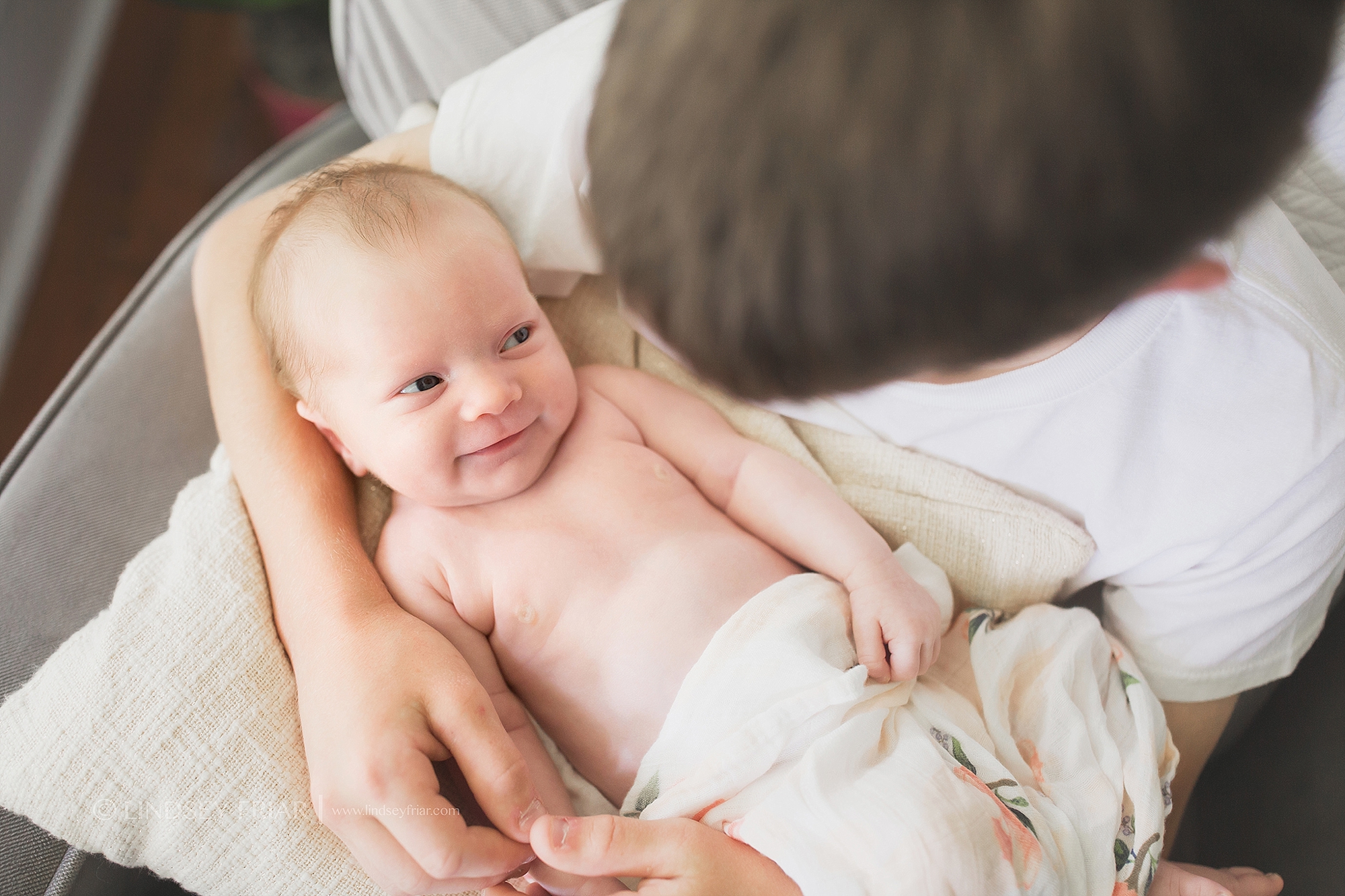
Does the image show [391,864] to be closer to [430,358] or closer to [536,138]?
[430,358]

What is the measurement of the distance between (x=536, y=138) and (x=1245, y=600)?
2.60ft

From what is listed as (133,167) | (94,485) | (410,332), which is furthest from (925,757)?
(133,167)

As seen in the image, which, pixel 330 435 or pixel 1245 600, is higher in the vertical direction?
pixel 330 435

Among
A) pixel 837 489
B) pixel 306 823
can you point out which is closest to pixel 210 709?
pixel 306 823

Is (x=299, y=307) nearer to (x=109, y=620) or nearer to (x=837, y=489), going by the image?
(x=109, y=620)

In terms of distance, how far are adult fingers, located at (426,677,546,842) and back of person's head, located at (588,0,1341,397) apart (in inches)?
14.5

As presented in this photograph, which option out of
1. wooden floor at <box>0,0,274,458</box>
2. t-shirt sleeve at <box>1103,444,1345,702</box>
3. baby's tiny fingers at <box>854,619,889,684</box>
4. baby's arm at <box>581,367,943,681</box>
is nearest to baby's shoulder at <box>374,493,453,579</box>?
baby's arm at <box>581,367,943,681</box>

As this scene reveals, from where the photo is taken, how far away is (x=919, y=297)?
0.43 metres

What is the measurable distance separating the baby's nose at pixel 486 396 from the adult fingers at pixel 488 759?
0.24 meters

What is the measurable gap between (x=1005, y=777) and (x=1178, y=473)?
1.01 feet

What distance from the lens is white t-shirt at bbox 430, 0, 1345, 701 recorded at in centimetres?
69

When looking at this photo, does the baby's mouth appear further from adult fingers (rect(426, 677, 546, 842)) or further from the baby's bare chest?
adult fingers (rect(426, 677, 546, 842))

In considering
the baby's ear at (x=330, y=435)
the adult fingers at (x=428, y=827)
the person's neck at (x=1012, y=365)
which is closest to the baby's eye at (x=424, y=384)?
the baby's ear at (x=330, y=435)

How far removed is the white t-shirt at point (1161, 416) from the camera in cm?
69
